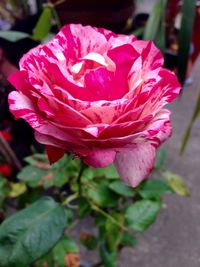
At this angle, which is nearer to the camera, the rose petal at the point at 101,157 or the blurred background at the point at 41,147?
the rose petal at the point at 101,157

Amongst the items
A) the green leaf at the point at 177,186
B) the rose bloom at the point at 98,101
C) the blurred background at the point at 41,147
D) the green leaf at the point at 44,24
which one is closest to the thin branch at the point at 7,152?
the blurred background at the point at 41,147

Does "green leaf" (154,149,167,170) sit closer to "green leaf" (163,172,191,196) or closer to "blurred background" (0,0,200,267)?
"green leaf" (163,172,191,196)

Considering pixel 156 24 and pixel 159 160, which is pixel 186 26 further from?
pixel 159 160

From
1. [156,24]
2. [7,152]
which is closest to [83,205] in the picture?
[7,152]

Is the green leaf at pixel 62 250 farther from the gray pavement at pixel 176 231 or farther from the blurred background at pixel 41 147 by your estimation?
the gray pavement at pixel 176 231

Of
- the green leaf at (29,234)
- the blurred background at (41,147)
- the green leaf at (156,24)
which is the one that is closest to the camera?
the green leaf at (29,234)

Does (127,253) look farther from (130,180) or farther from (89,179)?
(130,180)

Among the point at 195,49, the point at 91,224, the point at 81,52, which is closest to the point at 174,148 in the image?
the point at 195,49

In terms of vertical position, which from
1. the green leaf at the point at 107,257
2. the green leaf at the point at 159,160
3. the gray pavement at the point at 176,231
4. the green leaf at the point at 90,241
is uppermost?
the green leaf at the point at 159,160
